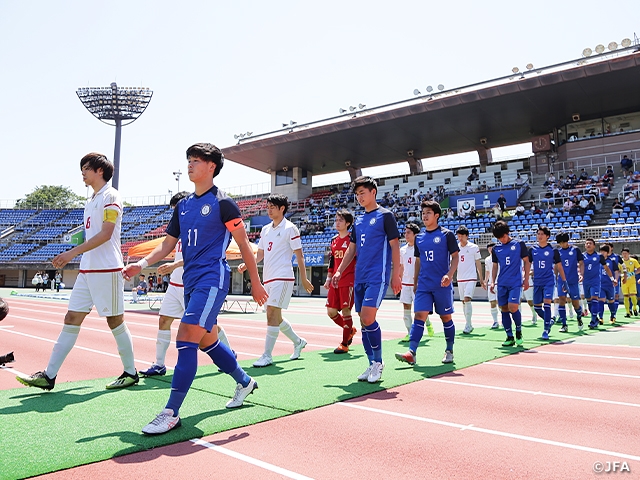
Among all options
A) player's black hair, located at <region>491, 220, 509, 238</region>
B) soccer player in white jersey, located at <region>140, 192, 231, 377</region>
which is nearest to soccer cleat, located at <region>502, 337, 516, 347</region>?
player's black hair, located at <region>491, 220, 509, 238</region>

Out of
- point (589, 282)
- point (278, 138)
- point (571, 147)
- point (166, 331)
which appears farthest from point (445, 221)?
point (166, 331)

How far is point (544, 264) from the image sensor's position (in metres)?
10.1

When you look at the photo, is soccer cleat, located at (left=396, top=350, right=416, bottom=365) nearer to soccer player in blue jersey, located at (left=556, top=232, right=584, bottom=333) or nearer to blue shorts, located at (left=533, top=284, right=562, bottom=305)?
blue shorts, located at (left=533, top=284, right=562, bottom=305)

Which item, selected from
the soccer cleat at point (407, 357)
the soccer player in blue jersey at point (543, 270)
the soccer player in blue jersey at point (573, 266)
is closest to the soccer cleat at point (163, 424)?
the soccer cleat at point (407, 357)

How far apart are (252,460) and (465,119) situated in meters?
33.1

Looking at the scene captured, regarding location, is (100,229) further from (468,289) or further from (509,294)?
(468,289)

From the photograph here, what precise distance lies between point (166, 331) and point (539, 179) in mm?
33966

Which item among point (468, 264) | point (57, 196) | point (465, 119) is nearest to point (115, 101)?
point (465, 119)

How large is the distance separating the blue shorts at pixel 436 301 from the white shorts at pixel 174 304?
10.3 feet

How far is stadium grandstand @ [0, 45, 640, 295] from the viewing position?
27.1 meters

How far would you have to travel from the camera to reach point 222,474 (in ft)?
9.07

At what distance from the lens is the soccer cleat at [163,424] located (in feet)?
11.2

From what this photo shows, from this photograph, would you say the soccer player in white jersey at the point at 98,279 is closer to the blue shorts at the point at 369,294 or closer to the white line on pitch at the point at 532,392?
the blue shorts at the point at 369,294

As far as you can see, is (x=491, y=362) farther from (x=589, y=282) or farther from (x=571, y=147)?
(x=571, y=147)
